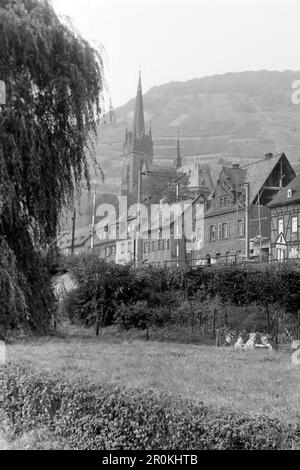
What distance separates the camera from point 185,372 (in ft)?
28.5

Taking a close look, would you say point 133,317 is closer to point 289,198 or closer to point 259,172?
point 289,198

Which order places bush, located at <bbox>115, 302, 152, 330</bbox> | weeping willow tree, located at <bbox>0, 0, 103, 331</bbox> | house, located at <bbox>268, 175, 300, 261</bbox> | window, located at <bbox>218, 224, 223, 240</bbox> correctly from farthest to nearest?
window, located at <bbox>218, 224, 223, 240</bbox> → house, located at <bbox>268, 175, 300, 261</bbox> → bush, located at <bbox>115, 302, 152, 330</bbox> → weeping willow tree, located at <bbox>0, 0, 103, 331</bbox>

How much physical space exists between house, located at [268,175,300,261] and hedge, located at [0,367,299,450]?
44.7 meters

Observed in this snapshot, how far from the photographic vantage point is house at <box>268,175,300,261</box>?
170ft

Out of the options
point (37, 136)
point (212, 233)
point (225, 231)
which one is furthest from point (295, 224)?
point (37, 136)

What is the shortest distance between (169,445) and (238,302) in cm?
2271

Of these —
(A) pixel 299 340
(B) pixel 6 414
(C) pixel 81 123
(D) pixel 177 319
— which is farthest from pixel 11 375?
(D) pixel 177 319

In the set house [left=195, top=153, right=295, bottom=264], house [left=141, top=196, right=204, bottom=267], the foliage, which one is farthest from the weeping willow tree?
house [left=141, top=196, right=204, bottom=267]

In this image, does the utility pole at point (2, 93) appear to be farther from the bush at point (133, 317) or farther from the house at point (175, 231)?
the house at point (175, 231)

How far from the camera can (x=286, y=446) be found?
538 cm

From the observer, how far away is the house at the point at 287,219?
5184cm

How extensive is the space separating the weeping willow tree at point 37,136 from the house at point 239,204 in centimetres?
4725

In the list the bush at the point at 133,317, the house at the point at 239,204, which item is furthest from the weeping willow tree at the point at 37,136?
the house at the point at 239,204

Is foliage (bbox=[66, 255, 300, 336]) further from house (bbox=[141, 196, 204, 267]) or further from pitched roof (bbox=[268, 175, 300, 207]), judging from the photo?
house (bbox=[141, 196, 204, 267])
